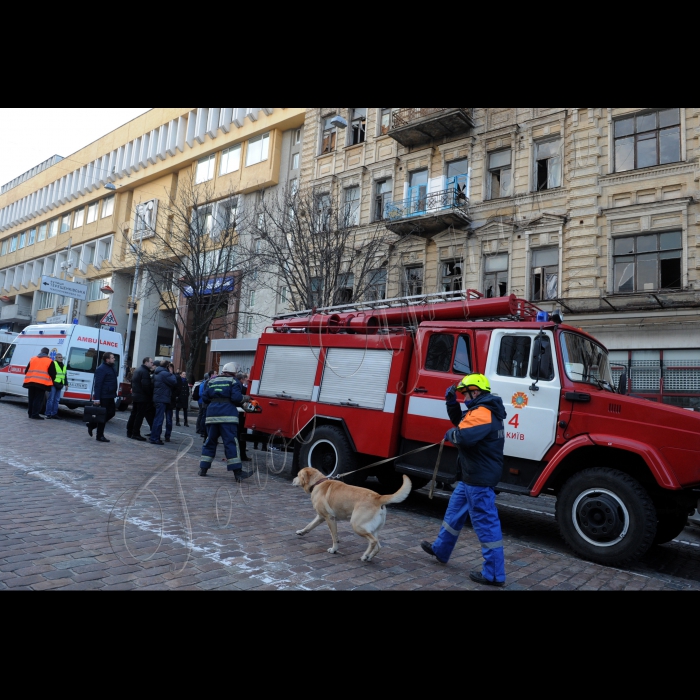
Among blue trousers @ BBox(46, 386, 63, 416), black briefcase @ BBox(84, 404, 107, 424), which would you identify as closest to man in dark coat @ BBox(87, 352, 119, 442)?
black briefcase @ BBox(84, 404, 107, 424)

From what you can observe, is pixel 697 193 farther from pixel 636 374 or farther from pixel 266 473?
pixel 266 473

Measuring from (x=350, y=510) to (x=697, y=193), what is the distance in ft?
53.3

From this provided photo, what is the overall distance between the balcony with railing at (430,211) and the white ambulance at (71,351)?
11.6m

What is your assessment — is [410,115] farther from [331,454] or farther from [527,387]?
[527,387]

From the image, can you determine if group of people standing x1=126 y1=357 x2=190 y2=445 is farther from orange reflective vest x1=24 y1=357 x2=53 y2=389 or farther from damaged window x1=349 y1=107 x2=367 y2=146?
damaged window x1=349 y1=107 x2=367 y2=146

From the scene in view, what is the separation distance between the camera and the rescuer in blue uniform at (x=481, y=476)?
4.62 metres

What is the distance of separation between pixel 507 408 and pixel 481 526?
226cm

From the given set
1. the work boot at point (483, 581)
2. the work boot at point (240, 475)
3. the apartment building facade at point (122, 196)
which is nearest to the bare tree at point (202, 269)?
the apartment building facade at point (122, 196)

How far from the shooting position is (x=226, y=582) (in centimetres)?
405

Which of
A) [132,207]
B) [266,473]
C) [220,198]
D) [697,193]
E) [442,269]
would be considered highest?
[132,207]

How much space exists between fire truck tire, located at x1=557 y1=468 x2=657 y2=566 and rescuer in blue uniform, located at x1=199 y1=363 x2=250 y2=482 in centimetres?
489

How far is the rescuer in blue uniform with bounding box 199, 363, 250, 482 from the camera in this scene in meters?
8.55

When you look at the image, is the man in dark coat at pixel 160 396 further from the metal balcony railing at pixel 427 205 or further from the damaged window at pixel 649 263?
the damaged window at pixel 649 263

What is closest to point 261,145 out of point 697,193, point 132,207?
point 132,207
